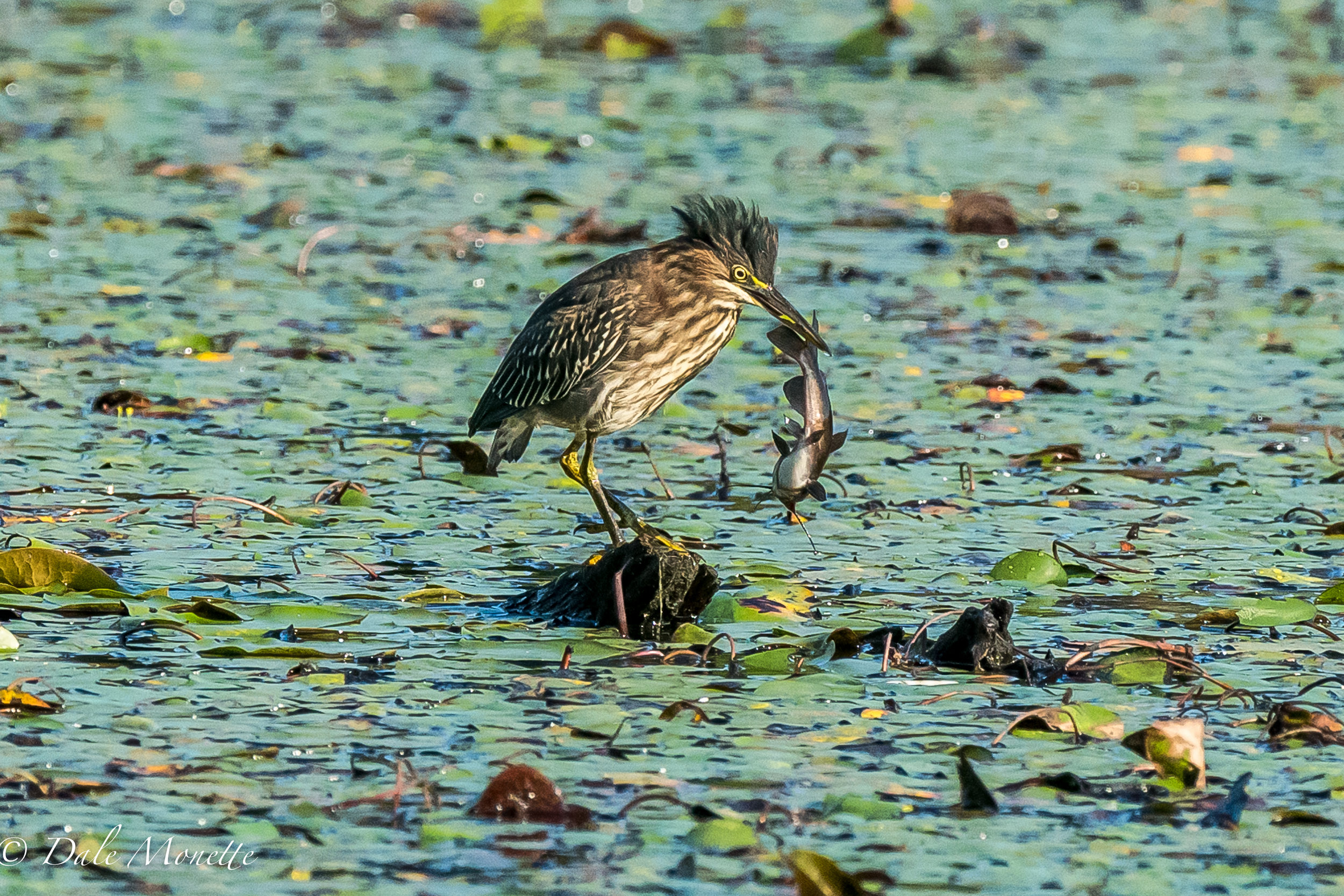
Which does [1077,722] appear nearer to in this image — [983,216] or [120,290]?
[120,290]

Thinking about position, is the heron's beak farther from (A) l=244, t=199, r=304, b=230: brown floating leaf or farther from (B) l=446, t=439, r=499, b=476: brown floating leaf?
(A) l=244, t=199, r=304, b=230: brown floating leaf

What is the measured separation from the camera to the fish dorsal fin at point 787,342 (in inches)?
237

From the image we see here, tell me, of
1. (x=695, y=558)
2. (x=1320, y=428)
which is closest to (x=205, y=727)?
(x=695, y=558)

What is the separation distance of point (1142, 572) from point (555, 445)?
2.59 meters

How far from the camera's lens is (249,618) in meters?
5.74

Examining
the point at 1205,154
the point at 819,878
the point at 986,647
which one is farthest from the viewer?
the point at 1205,154

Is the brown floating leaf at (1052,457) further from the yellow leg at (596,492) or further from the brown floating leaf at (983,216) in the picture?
the brown floating leaf at (983,216)

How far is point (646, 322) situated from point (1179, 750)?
8.03 feet

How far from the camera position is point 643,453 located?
26.3 feet

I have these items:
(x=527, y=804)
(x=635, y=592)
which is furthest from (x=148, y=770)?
(x=635, y=592)

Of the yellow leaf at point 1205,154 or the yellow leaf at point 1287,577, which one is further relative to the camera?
the yellow leaf at point 1205,154

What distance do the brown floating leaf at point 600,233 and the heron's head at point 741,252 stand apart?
4.36 meters

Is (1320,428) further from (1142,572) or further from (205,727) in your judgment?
(205,727)

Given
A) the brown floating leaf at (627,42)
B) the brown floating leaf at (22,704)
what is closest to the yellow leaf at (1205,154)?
the brown floating leaf at (627,42)
